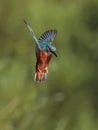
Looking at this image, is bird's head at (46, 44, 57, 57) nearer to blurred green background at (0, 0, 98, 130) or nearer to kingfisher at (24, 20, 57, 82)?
kingfisher at (24, 20, 57, 82)

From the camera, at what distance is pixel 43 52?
0.86 meters

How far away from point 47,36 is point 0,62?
1114 mm

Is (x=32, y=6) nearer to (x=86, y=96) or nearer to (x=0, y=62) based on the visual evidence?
(x=86, y=96)

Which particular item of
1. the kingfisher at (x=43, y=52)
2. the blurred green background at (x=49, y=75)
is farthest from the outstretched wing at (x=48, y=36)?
the blurred green background at (x=49, y=75)

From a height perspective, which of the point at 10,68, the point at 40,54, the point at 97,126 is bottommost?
the point at 97,126

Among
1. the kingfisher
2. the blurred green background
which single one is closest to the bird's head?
the kingfisher

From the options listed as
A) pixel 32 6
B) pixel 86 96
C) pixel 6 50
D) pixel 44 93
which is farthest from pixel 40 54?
pixel 32 6

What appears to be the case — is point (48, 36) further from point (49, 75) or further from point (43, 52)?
point (49, 75)

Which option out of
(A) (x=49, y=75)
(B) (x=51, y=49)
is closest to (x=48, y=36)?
(B) (x=51, y=49)

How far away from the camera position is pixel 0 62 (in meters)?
1.98

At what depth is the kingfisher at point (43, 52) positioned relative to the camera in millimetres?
849

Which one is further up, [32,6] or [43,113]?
[32,6]

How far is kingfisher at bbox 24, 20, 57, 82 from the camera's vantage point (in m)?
0.85

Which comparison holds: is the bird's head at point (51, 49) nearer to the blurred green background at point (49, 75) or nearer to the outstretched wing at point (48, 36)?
the outstretched wing at point (48, 36)
